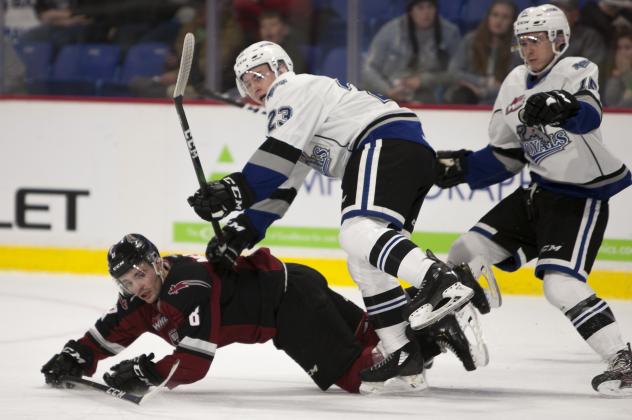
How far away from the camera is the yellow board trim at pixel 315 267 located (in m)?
5.57

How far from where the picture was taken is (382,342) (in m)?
3.67

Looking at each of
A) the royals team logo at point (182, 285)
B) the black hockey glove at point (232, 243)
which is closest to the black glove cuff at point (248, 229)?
the black hockey glove at point (232, 243)

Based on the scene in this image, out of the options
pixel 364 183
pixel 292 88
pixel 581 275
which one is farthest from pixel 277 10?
pixel 581 275

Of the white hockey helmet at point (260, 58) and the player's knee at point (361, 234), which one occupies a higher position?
the white hockey helmet at point (260, 58)

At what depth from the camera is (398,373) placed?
11.8 ft

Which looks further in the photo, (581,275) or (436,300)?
(581,275)

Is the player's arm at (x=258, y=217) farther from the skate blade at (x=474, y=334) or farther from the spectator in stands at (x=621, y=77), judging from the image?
the spectator in stands at (x=621, y=77)

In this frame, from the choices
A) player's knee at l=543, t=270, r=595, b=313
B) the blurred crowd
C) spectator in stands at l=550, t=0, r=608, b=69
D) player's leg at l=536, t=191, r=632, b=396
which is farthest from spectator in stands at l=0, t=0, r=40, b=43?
player's knee at l=543, t=270, r=595, b=313

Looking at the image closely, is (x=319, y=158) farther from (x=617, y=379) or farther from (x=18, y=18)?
(x=18, y=18)

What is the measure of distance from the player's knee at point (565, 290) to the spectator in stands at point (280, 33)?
2.96m

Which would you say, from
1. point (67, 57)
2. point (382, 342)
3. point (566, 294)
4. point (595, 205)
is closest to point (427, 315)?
point (382, 342)

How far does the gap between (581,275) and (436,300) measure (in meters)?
0.60

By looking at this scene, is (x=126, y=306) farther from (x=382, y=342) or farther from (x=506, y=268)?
(x=506, y=268)

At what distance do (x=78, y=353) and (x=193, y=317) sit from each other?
430 millimetres
